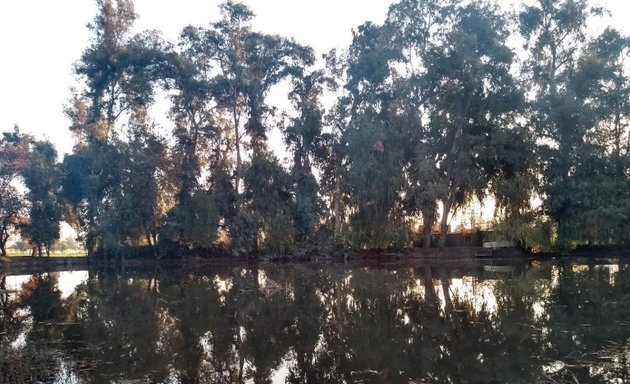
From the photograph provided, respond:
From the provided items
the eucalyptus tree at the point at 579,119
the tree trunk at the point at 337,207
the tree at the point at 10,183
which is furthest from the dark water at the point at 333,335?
the tree at the point at 10,183

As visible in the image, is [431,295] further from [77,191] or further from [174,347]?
[77,191]

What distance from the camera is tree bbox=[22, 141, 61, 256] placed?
4709 cm

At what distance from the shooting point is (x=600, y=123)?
122 ft

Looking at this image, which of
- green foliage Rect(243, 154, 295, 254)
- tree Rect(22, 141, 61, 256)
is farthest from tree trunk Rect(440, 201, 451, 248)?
tree Rect(22, 141, 61, 256)

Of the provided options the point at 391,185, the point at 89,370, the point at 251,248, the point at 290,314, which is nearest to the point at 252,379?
the point at 89,370

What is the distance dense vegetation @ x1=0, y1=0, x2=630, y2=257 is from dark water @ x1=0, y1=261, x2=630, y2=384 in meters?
17.5

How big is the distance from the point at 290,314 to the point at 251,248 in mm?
29169

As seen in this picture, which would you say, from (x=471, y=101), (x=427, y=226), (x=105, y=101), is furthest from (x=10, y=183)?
(x=471, y=101)

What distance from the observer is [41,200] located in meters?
47.7

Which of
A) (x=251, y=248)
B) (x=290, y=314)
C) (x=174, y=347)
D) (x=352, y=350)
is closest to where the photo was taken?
(x=352, y=350)

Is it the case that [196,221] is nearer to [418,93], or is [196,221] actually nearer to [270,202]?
[270,202]

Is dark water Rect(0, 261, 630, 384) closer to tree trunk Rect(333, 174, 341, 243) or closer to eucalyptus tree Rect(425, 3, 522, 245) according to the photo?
eucalyptus tree Rect(425, 3, 522, 245)

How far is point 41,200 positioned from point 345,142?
2848 centimetres

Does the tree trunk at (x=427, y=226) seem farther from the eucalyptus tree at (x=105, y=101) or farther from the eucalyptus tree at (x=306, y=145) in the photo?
the eucalyptus tree at (x=105, y=101)
